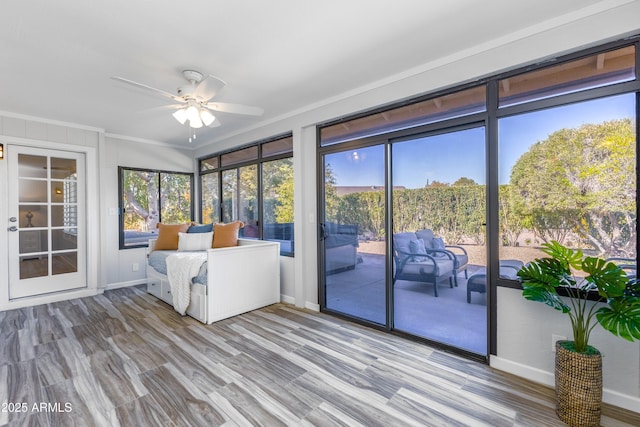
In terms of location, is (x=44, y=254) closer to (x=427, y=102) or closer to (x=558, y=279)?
(x=427, y=102)

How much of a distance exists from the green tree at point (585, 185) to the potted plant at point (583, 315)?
265mm

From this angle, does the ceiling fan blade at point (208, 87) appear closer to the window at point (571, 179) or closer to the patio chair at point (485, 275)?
the window at point (571, 179)

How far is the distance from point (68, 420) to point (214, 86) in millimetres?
2399

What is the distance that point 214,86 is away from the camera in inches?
91.4

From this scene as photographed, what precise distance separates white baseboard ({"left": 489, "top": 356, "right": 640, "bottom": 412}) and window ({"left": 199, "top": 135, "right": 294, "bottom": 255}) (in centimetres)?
255

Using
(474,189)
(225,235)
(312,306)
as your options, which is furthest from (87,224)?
(474,189)

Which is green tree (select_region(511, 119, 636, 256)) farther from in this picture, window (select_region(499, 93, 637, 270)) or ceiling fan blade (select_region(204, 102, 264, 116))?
ceiling fan blade (select_region(204, 102, 264, 116))

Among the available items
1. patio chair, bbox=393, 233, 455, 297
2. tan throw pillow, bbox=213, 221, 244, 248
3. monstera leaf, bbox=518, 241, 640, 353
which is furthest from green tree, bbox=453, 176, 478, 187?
tan throw pillow, bbox=213, 221, 244, 248

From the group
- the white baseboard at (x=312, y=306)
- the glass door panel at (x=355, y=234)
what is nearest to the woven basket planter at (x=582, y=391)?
the glass door panel at (x=355, y=234)

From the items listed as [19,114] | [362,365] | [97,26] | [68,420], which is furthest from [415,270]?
[19,114]

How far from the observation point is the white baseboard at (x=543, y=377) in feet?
5.82

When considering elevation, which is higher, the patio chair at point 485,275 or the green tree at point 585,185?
the green tree at point 585,185

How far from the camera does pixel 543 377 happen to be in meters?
2.05

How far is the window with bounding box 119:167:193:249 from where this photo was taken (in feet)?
15.8
